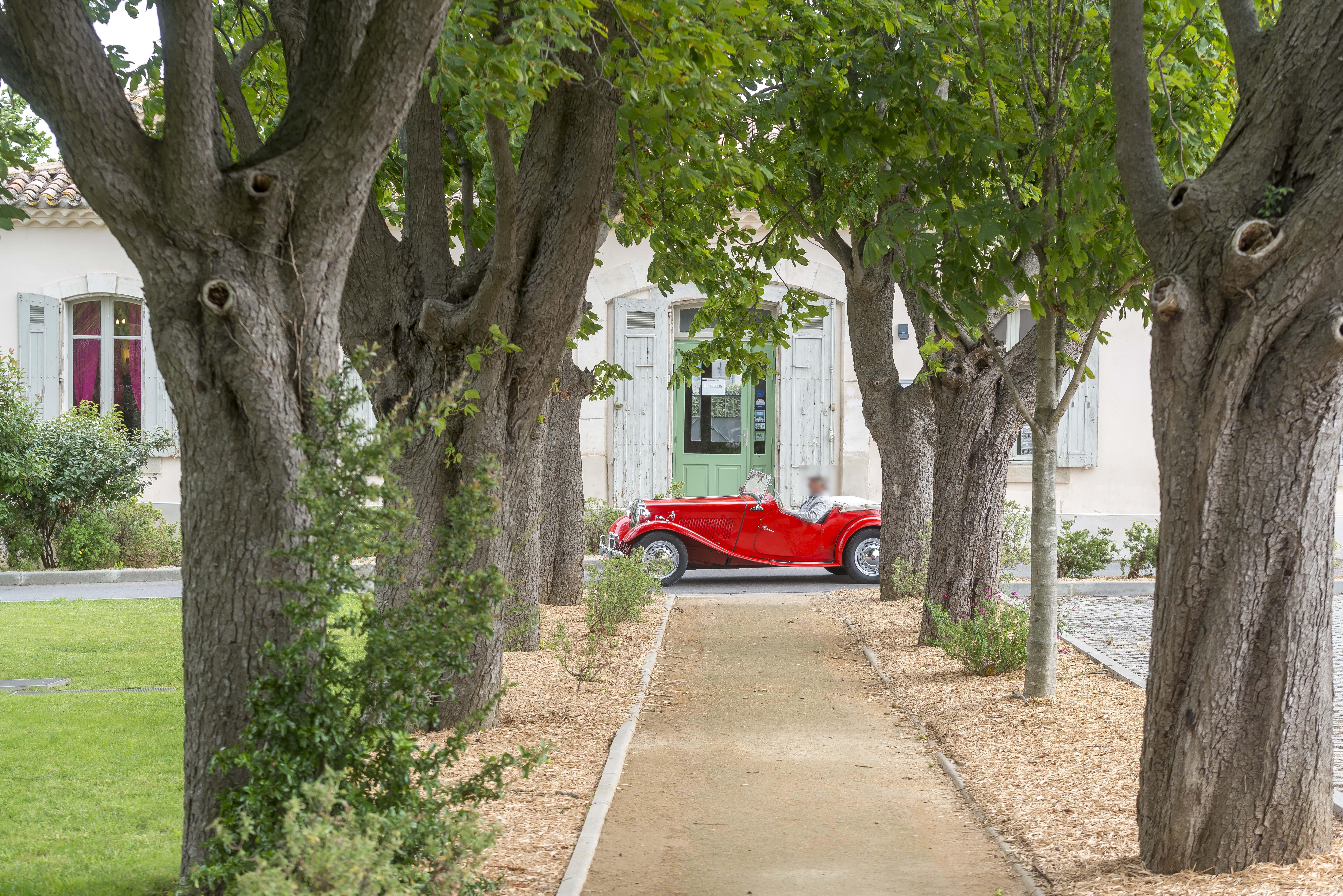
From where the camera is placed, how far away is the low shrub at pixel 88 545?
14.9 m

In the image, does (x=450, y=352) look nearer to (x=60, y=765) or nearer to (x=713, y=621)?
(x=60, y=765)

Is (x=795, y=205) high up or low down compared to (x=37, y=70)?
up

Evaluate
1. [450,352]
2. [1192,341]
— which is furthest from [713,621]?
[1192,341]

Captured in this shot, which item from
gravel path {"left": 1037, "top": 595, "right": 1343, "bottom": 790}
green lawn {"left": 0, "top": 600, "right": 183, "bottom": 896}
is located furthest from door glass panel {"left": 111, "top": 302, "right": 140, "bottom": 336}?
gravel path {"left": 1037, "top": 595, "right": 1343, "bottom": 790}

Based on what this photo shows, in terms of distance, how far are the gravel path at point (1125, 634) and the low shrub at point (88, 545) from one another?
39.9 feet

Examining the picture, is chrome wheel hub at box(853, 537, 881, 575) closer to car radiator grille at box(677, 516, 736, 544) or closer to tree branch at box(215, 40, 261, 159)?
car radiator grille at box(677, 516, 736, 544)

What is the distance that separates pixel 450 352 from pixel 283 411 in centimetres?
281

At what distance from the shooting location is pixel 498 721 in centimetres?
695

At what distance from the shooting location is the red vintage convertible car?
46.7 ft

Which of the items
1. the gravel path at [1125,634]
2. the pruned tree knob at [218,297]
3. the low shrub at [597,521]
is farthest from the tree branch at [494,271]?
the low shrub at [597,521]

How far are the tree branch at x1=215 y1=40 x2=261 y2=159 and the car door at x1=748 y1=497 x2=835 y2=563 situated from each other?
31.2 feet

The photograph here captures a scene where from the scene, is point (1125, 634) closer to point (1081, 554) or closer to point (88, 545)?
point (1081, 554)

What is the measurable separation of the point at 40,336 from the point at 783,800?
17129 millimetres

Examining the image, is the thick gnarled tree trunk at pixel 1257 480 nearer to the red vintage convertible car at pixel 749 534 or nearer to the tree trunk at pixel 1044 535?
the tree trunk at pixel 1044 535
